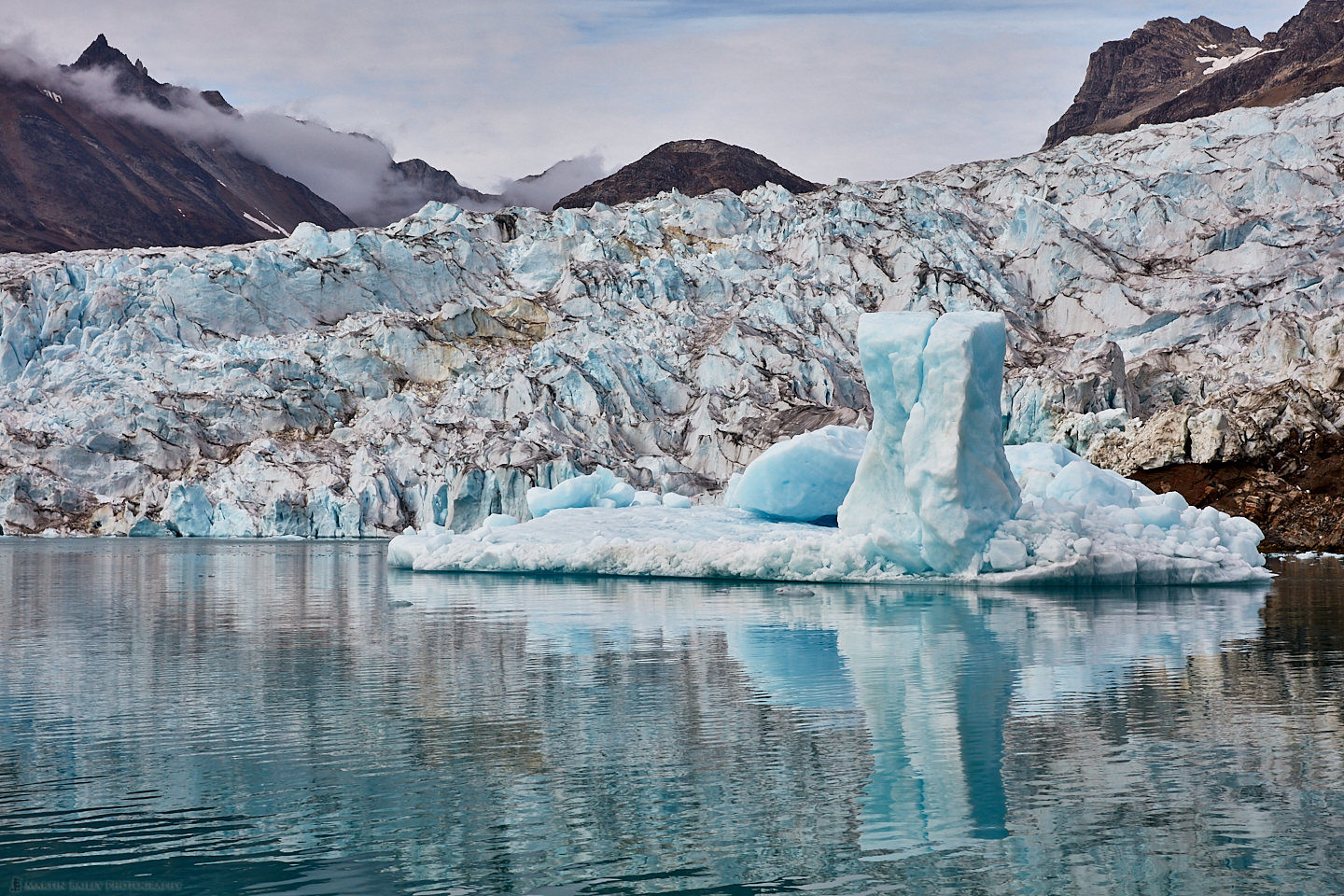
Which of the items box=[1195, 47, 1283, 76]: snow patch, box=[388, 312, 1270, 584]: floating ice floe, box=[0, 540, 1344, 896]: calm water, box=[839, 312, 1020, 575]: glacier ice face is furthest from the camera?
box=[1195, 47, 1283, 76]: snow patch

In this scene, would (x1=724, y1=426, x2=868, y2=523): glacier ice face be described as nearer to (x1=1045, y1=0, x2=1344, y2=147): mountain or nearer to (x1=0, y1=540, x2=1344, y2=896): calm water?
(x1=0, y1=540, x2=1344, y2=896): calm water

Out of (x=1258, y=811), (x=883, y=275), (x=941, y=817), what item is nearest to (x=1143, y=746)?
(x=1258, y=811)

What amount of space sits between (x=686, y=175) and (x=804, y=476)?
4232 inches

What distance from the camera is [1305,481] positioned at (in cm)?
3809

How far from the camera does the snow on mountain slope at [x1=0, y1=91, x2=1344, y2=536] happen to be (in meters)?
52.4

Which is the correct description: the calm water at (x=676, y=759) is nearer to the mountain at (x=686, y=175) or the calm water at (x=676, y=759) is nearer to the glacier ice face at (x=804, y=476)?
the glacier ice face at (x=804, y=476)

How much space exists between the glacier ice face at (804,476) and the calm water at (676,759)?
475 inches

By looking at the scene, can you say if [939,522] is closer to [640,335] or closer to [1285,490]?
[1285,490]

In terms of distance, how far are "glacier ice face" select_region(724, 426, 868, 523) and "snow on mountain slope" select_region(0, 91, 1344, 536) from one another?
17.9 meters

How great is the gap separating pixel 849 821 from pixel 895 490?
672 inches

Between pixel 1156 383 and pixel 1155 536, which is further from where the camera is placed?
pixel 1156 383

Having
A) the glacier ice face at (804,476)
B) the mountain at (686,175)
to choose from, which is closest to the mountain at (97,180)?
the mountain at (686,175)

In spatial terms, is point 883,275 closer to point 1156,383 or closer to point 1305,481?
point 1156,383

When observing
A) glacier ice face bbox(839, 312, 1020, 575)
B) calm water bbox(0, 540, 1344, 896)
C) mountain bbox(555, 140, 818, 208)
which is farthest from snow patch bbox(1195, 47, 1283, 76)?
calm water bbox(0, 540, 1344, 896)
